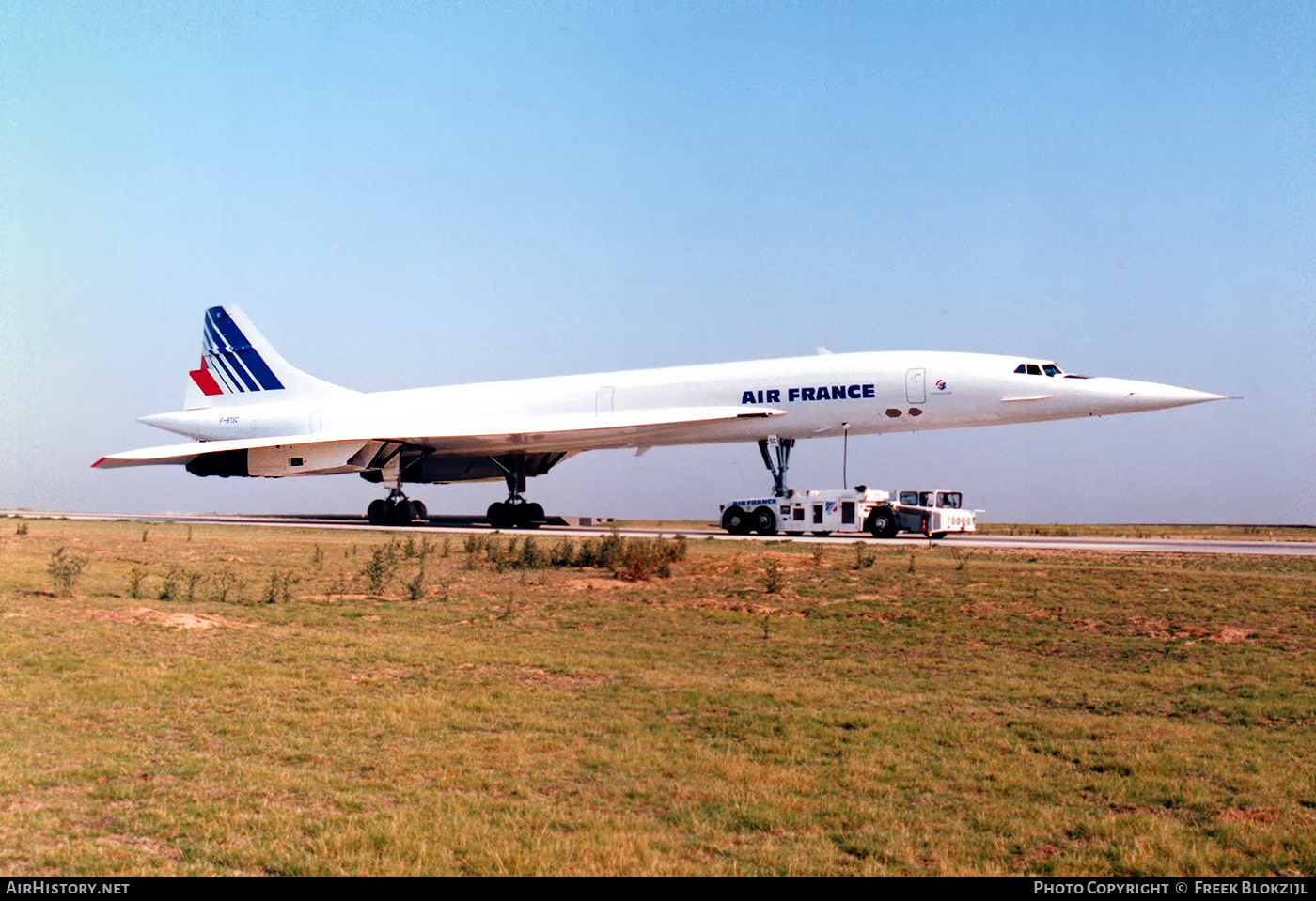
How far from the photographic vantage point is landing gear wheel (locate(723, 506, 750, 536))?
29891 millimetres

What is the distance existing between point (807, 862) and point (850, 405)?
908 inches

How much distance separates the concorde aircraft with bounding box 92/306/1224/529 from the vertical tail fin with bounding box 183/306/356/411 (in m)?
0.05

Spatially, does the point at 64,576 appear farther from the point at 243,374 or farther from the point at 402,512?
the point at 243,374

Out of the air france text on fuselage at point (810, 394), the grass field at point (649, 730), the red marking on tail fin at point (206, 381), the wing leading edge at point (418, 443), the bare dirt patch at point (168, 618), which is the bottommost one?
the grass field at point (649, 730)

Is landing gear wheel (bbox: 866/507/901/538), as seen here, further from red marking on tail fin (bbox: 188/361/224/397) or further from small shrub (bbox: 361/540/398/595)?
red marking on tail fin (bbox: 188/361/224/397)

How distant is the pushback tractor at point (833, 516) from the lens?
28656mm

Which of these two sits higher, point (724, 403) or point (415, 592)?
point (724, 403)

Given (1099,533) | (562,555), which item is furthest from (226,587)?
(1099,533)

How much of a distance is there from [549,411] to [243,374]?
12.9 m

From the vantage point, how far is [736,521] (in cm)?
3009

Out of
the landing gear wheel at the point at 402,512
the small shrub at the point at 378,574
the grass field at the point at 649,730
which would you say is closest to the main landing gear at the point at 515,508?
the landing gear wheel at the point at 402,512

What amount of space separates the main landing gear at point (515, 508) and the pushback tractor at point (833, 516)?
23.6ft

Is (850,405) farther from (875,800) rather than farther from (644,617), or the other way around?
(875,800)

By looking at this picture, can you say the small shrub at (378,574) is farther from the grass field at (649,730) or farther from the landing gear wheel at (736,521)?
the landing gear wheel at (736,521)
